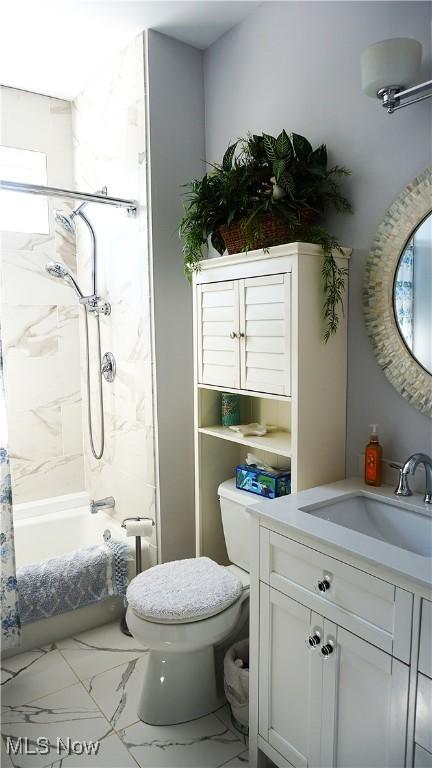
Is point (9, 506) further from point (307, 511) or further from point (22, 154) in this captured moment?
point (22, 154)

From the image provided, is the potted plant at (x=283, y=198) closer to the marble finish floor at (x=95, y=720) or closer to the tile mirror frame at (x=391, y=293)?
the tile mirror frame at (x=391, y=293)

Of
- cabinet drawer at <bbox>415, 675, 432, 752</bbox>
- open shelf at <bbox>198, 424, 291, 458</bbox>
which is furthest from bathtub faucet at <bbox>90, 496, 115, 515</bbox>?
cabinet drawer at <bbox>415, 675, 432, 752</bbox>

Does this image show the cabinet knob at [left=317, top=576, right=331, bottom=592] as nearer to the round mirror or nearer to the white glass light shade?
the round mirror

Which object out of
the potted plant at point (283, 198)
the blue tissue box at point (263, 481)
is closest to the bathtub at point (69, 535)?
the blue tissue box at point (263, 481)

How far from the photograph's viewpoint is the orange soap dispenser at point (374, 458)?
1.75m

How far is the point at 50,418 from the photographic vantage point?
3.13 metres

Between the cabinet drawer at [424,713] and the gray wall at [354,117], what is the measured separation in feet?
2.38

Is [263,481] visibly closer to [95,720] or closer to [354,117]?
[95,720]

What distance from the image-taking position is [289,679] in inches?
58.3

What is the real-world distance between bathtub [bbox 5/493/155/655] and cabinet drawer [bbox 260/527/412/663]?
117 centimetres

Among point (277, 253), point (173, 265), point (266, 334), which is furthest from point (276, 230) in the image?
point (173, 265)

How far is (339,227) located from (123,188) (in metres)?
1.19

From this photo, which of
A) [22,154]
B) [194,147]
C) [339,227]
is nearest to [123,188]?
[194,147]

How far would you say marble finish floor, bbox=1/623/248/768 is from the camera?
1.71m
